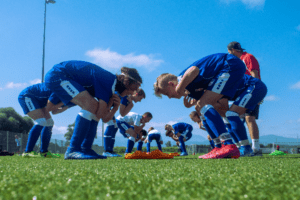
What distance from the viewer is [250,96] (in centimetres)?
375

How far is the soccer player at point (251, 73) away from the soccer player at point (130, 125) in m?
4.65

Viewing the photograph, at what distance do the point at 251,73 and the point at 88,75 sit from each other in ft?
10.3

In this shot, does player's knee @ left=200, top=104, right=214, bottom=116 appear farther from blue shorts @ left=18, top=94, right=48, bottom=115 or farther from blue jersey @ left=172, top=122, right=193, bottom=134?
blue jersey @ left=172, top=122, right=193, bottom=134

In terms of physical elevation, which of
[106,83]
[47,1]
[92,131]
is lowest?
[92,131]

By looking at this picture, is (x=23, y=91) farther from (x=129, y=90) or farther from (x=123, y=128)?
(x=123, y=128)

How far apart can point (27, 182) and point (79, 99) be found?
2141mm

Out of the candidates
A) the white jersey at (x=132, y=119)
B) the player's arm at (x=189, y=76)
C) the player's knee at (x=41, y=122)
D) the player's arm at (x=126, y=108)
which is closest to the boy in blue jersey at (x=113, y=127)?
the player's arm at (x=126, y=108)

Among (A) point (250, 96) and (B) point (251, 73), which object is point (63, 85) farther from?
(B) point (251, 73)

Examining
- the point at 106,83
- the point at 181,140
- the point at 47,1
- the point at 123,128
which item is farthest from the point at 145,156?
the point at 47,1

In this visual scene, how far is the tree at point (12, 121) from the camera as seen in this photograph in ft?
117

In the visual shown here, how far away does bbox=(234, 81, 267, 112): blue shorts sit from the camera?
3748 mm

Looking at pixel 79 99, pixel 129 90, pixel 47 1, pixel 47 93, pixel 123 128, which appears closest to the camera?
pixel 79 99

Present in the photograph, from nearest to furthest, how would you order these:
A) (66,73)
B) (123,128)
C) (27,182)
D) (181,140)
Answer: (27,182)
(66,73)
(123,128)
(181,140)

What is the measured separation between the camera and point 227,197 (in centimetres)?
69
